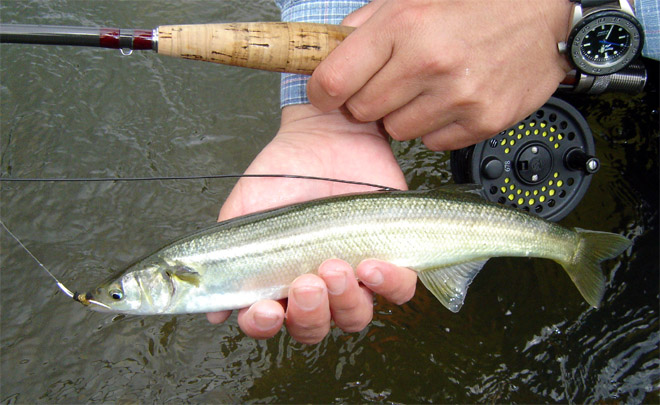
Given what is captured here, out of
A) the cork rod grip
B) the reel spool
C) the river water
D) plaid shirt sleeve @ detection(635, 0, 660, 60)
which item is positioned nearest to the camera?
the cork rod grip

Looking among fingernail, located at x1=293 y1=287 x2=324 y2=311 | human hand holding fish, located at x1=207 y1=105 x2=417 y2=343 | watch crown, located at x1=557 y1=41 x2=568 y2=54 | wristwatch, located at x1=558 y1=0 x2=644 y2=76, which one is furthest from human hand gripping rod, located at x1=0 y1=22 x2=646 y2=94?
fingernail, located at x1=293 y1=287 x2=324 y2=311

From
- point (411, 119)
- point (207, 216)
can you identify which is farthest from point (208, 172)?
point (411, 119)

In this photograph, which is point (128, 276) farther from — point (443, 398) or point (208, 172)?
point (443, 398)

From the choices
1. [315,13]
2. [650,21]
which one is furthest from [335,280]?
[650,21]

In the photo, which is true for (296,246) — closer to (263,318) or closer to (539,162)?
(263,318)

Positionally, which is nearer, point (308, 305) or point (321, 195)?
point (308, 305)

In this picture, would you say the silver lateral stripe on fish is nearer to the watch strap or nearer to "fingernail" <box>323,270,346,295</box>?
"fingernail" <box>323,270,346,295</box>
